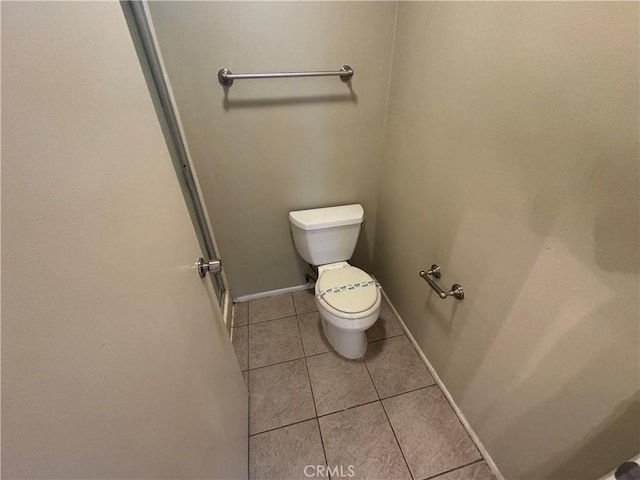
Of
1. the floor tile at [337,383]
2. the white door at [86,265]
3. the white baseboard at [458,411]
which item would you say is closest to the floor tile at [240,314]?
the floor tile at [337,383]

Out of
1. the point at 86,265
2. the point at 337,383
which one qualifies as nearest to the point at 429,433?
the point at 337,383

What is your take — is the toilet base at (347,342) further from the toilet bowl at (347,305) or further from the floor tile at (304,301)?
the floor tile at (304,301)

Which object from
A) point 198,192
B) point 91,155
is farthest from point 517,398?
point 198,192

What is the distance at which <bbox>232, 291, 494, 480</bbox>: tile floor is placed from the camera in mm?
1134

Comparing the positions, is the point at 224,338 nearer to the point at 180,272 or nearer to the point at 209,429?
the point at 209,429

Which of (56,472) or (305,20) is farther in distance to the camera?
(305,20)

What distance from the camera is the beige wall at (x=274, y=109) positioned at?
3.68ft

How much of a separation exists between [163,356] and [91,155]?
0.38 meters

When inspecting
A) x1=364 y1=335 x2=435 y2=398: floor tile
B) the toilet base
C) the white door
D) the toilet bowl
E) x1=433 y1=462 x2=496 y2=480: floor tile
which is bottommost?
x1=364 y1=335 x2=435 y2=398: floor tile

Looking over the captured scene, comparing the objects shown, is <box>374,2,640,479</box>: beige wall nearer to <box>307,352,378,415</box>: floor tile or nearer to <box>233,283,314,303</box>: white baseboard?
<box>307,352,378,415</box>: floor tile

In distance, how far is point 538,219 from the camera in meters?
0.75

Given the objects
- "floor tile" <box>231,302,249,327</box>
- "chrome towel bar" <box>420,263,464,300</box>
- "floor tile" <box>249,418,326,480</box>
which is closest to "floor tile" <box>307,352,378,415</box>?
"floor tile" <box>249,418,326,480</box>

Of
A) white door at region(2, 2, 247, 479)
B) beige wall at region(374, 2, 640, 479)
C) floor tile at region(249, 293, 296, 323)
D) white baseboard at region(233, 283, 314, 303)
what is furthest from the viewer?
white baseboard at region(233, 283, 314, 303)
